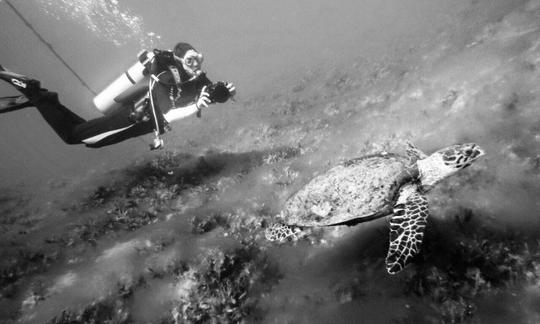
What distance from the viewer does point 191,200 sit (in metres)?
8.89

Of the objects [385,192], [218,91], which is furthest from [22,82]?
[385,192]

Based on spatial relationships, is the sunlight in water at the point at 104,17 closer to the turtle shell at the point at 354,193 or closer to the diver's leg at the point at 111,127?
the diver's leg at the point at 111,127

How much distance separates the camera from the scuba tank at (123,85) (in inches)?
323

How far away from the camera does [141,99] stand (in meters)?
8.09

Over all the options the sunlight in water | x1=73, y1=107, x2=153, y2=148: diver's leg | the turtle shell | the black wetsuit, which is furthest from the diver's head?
the sunlight in water

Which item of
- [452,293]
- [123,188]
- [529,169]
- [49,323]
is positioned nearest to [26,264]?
[49,323]

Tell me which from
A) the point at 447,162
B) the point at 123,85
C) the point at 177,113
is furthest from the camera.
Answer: the point at 123,85

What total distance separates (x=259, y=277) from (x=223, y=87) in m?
5.17

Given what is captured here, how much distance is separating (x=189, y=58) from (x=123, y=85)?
2590 millimetres

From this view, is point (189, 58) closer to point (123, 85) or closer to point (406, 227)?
point (123, 85)

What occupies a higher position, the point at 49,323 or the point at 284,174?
the point at 49,323

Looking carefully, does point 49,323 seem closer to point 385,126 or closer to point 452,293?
point 452,293

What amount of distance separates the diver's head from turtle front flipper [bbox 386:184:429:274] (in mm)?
6470

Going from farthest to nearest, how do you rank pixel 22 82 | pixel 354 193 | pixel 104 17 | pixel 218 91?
pixel 104 17 < pixel 22 82 < pixel 218 91 < pixel 354 193
